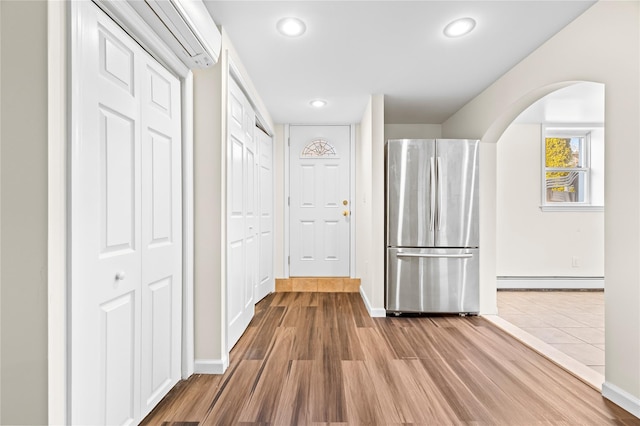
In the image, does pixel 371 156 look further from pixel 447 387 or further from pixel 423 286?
pixel 447 387

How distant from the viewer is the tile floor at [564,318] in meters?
2.44

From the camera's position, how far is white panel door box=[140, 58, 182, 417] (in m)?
1.53

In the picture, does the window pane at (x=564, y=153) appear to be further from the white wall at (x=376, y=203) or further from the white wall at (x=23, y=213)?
the white wall at (x=23, y=213)

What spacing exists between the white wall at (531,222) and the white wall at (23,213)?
4.78 meters

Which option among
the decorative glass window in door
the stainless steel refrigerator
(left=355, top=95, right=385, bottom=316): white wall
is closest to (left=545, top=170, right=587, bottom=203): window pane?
the stainless steel refrigerator

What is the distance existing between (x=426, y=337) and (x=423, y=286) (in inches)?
25.3

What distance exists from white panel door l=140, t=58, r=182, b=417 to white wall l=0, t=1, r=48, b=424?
23.5 inches

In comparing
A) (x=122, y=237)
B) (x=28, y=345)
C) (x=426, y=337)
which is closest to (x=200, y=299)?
(x=122, y=237)

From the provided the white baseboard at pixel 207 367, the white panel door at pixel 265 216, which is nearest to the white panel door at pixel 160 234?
the white baseboard at pixel 207 367

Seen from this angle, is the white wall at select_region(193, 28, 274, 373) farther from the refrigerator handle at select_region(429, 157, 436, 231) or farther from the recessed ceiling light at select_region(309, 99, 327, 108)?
the refrigerator handle at select_region(429, 157, 436, 231)

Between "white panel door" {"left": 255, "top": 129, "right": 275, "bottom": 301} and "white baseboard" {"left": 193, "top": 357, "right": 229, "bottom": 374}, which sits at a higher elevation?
"white panel door" {"left": 255, "top": 129, "right": 275, "bottom": 301}

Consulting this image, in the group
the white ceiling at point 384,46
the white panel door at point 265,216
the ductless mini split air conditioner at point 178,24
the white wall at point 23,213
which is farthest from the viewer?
the white panel door at point 265,216

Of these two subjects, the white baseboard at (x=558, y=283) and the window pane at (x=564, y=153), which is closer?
the white baseboard at (x=558, y=283)

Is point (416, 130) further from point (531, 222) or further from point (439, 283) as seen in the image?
point (439, 283)
